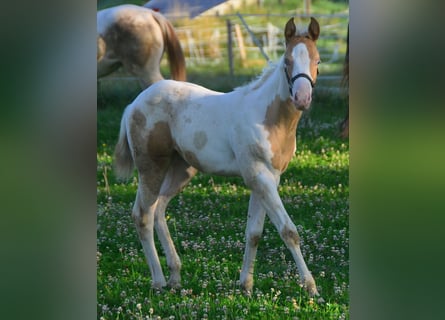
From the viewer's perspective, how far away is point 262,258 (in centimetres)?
539

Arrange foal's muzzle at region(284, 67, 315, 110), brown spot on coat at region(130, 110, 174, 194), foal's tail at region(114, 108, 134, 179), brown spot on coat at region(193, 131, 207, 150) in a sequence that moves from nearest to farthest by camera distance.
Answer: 1. foal's muzzle at region(284, 67, 315, 110)
2. brown spot on coat at region(193, 131, 207, 150)
3. brown spot on coat at region(130, 110, 174, 194)
4. foal's tail at region(114, 108, 134, 179)

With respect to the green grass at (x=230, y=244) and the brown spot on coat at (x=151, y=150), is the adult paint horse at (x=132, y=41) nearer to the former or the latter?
the green grass at (x=230, y=244)

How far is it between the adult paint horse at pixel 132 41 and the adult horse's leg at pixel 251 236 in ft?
11.5

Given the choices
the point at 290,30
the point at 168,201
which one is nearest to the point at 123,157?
the point at 168,201

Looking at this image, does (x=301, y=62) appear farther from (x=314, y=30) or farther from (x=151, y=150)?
(x=151, y=150)

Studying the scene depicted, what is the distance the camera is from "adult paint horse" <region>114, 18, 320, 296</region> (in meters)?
4.14

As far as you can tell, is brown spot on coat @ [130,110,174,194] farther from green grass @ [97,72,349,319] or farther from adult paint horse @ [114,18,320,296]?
green grass @ [97,72,349,319]

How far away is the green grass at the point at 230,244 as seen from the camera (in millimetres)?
4293

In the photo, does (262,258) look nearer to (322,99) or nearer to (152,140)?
(152,140)

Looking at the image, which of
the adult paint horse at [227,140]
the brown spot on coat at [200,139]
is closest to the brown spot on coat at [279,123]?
the adult paint horse at [227,140]

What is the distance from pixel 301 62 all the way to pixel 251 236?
3.68 ft

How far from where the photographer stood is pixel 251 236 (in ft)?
14.7

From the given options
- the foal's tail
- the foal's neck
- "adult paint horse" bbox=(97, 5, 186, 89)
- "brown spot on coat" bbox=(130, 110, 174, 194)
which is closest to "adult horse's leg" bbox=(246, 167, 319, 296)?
the foal's neck
